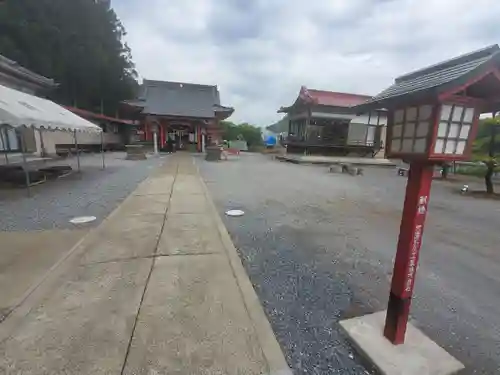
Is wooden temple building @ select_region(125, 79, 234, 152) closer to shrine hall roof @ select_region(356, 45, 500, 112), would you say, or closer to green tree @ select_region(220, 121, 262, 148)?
green tree @ select_region(220, 121, 262, 148)

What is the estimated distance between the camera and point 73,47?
80.5 ft

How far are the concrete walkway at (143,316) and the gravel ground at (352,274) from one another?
11.9 inches

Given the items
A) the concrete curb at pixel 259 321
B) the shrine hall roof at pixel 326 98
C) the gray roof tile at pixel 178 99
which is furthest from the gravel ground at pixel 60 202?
the shrine hall roof at pixel 326 98

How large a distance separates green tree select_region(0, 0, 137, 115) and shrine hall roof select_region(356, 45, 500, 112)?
2616cm

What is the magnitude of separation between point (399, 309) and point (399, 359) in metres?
0.33

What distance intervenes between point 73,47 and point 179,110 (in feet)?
38.2

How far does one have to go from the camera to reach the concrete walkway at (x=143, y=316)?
1817 millimetres

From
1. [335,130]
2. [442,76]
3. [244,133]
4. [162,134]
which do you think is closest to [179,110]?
[162,134]

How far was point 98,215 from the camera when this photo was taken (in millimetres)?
5062

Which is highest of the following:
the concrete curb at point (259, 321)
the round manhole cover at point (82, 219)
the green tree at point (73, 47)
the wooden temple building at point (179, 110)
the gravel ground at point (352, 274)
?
the green tree at point (73, 47)

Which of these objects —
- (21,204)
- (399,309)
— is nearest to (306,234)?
(399,309)

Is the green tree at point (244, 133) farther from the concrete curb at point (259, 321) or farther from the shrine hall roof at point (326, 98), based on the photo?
the concrete curb at point (259, 321)

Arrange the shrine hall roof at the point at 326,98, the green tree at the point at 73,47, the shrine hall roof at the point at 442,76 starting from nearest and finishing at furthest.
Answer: the shrine hall roof at the point at 442,76
the shrine hall roof at the point at 326,98
the green tree at the point at 73,47

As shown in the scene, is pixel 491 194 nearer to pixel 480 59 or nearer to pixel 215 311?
pixel 480 59
